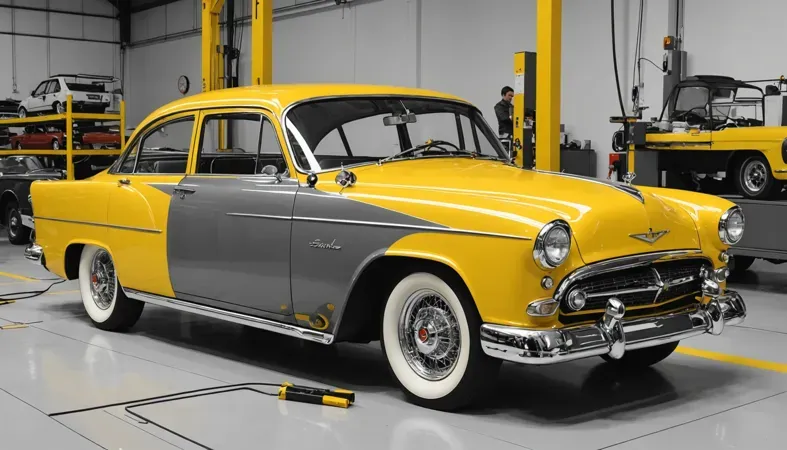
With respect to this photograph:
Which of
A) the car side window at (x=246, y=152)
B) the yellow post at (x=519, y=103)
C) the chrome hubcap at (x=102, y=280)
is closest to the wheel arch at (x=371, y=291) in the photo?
the car side window at (x=246, y=152)

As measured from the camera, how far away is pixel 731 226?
5.20 metres

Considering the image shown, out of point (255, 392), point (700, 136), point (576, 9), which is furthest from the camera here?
point (576, 9)

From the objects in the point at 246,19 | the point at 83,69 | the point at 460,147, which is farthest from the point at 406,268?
the point at 83,69

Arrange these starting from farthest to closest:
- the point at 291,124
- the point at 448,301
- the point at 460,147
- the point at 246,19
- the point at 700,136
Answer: the point at 246,19
the point at 700,136
the point at 460,147
the point at 291,124
the point at 448,301

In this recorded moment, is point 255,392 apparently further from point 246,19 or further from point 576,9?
point 246,19

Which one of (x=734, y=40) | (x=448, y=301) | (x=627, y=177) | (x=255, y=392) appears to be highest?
(x=734, y=40)

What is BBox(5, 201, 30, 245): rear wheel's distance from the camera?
15.1 metres

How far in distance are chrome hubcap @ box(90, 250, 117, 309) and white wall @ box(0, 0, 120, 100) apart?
982 inches

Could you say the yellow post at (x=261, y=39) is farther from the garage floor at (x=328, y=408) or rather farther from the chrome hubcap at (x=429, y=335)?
the chrome hubcap at (x=429, y=335)

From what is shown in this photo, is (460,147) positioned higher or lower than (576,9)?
lower

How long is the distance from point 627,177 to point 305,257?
90.9 inches

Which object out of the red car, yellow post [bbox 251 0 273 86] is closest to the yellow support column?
the red car

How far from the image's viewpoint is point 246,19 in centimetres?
2583

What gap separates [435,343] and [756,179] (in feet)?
24.0
